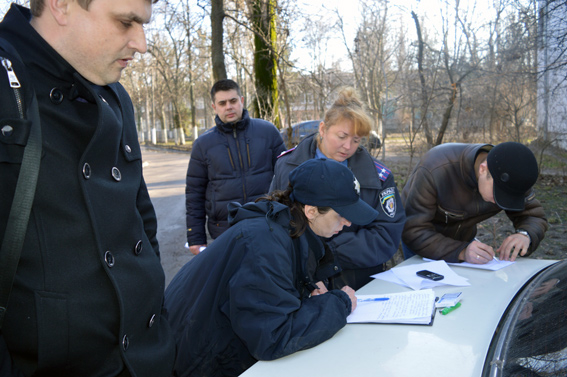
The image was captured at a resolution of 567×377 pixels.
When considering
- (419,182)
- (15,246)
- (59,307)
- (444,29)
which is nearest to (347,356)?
(59,307)

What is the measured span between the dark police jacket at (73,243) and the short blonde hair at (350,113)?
5.77 ft

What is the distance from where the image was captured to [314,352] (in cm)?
172

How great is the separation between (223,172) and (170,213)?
6.02 meters

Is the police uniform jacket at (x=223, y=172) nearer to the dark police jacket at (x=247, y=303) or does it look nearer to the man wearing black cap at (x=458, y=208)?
the man wearing black cap at (x=458, y=208)

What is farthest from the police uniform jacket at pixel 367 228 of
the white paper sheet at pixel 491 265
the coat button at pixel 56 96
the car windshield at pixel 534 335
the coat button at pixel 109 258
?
the coat button at pixel 56 96

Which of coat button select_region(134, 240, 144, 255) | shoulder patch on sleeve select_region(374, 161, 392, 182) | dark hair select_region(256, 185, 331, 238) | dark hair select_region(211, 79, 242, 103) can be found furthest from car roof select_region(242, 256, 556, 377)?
dark hair select_region(211, 79, 242, 103)

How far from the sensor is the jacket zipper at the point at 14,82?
1125 millimetres

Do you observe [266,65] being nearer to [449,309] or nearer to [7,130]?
[449,309]

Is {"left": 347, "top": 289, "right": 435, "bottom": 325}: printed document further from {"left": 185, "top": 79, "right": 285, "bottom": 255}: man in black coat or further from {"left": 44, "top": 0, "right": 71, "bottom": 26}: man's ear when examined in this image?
{"left": 185, "top": 79, "right": 285, "bottom": 255}: man in black coat

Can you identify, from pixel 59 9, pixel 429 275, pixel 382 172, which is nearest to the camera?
pixel 59 9

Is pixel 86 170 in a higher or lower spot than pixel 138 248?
higher

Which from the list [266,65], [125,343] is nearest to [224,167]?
[125,343]

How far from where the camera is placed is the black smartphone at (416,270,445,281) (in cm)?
252

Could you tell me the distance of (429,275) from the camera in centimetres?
258
